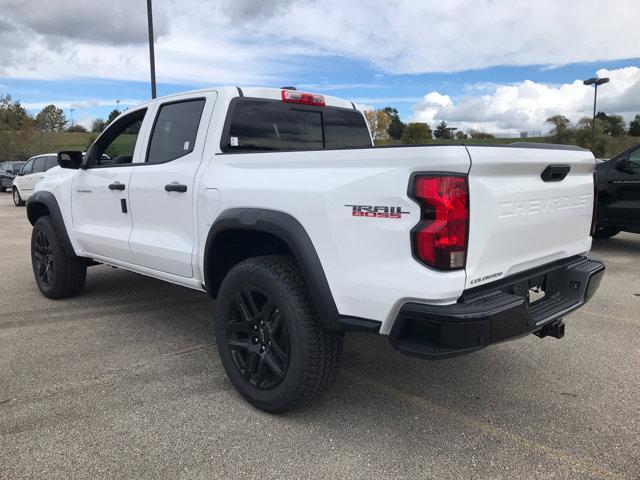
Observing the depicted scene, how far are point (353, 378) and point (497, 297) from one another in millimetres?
1385

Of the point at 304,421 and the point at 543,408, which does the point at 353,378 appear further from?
the point at 543,408

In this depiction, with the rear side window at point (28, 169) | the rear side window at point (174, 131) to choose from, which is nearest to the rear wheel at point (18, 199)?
the rear side window at point (28, 169)

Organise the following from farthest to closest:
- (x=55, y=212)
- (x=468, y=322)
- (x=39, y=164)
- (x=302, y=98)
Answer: (x=39, y=164) → (x=55, y=212) → (x=302, y=98) → (x=468, y=322)

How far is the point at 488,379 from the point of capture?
3.51 metres

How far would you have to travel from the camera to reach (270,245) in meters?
3.30

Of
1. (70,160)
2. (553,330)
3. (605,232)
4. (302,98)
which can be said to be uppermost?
(302,98)

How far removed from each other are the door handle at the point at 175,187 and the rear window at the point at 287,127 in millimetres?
388

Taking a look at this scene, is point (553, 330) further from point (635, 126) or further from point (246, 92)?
point (635, 126)

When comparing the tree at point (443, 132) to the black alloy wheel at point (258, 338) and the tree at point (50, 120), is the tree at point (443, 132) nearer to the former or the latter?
the black alloy wheel at point (258, 338)

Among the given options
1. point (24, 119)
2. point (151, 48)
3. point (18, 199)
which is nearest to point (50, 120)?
point (24, 119)

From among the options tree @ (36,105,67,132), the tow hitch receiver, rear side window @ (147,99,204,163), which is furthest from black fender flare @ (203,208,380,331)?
tree @ (36,105,67,132)

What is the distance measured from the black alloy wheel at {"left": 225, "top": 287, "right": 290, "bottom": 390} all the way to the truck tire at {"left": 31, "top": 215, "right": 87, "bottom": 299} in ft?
9.10

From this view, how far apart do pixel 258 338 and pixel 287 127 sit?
1.68 metres

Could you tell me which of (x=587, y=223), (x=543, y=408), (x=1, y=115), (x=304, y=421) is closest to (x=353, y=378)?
(x=304, y=421)
